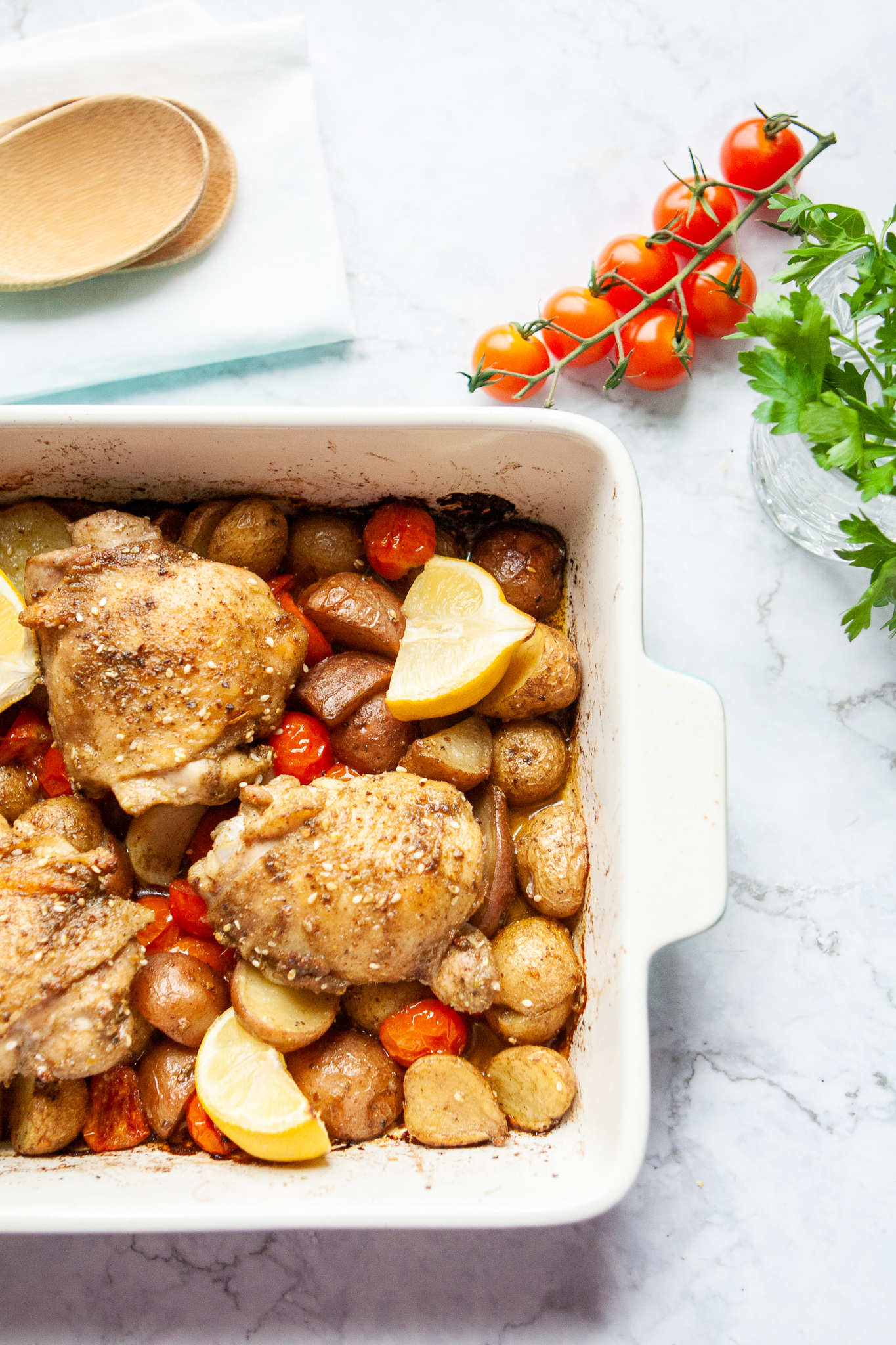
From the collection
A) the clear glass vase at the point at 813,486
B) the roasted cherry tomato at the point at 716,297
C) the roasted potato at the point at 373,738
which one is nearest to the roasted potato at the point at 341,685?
the roasted potato at the point at 373,738

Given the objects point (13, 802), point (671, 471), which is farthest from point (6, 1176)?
point (671, 471)

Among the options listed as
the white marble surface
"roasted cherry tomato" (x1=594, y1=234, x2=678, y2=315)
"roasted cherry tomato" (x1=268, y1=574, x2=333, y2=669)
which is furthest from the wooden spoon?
"roasted cherry tomato" (x1=594, y1=234, x2=678, y2=315)

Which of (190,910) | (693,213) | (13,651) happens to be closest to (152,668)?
(13,651)

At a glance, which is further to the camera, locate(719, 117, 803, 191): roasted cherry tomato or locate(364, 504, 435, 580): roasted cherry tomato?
locate(719, 117, 803, 191): roasted cherry tomato

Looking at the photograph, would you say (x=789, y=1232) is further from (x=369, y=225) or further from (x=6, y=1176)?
(x=369, y=225)

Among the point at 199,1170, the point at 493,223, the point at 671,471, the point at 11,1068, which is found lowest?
the point at 199,1170

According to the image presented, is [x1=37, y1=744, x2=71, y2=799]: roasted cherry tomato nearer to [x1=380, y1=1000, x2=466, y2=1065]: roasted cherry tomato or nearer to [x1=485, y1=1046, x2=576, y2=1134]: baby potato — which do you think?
[x1=380, y1=1000, x2=466, y2=1065]: roasted cherry tomato

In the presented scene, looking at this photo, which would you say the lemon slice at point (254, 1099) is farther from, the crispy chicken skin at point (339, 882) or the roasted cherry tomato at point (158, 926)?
the roasted cherry tomato at point (158, 926)

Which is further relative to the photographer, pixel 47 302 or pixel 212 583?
pixel 47 302
